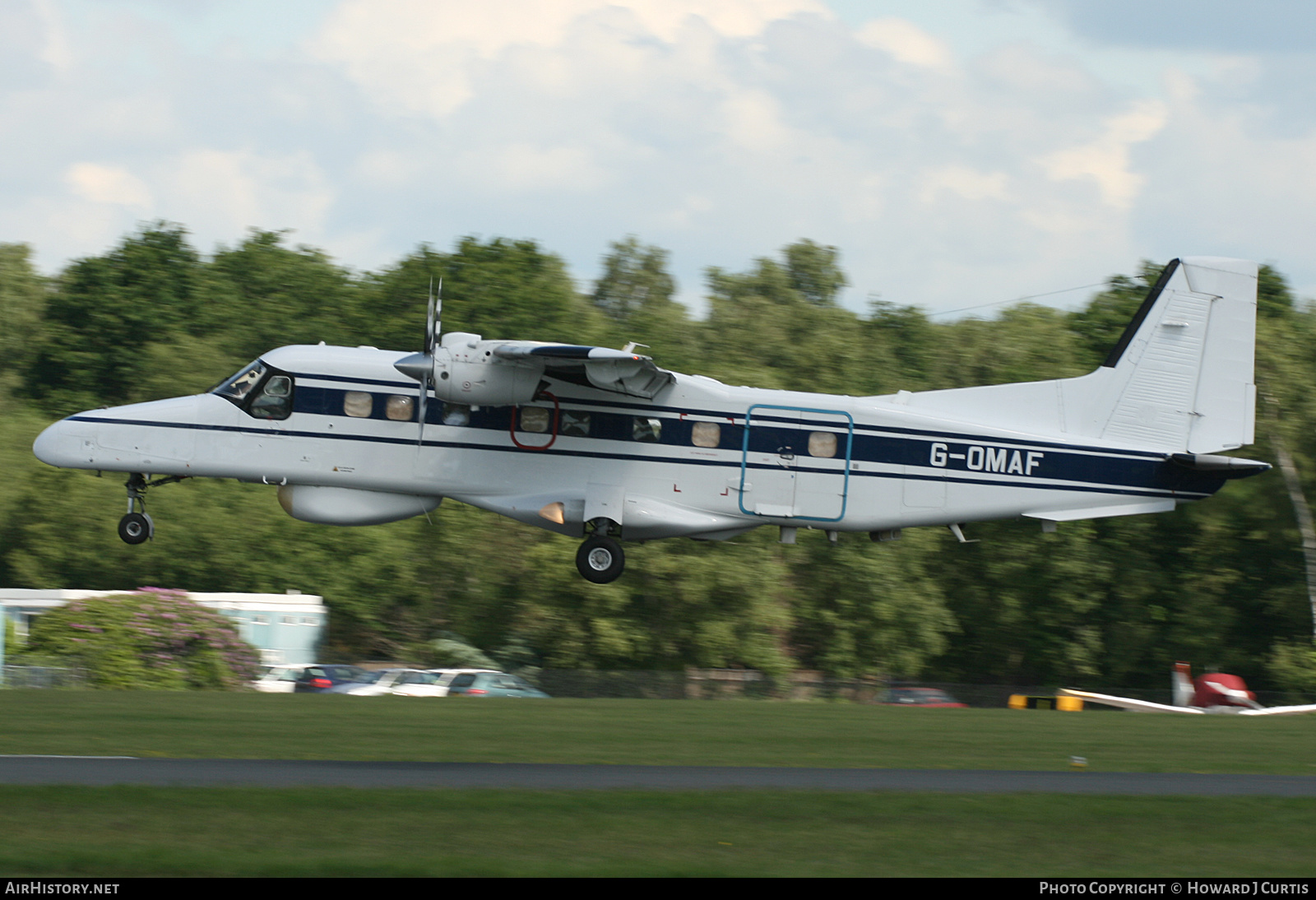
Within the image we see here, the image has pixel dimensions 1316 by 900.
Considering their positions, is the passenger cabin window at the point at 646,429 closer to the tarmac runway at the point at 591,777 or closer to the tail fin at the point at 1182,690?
the tarmac runway at the point at 591,777

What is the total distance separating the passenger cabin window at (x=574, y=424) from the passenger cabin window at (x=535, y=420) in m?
0.20

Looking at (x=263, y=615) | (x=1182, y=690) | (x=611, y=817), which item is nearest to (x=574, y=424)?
(x=611, y=817)

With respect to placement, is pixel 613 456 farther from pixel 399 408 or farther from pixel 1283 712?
pixel 1283 712

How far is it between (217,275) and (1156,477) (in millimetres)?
49289

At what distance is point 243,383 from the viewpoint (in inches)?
716

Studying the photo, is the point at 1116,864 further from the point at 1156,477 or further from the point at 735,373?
the point at 735,373

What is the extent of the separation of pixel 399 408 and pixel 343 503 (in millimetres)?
1599

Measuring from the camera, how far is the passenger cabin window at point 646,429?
18.0 meters

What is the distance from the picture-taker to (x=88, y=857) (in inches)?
352

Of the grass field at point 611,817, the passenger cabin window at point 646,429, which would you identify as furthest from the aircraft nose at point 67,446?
the passenger cabin window at point 646,429

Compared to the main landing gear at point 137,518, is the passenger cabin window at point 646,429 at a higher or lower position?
higher

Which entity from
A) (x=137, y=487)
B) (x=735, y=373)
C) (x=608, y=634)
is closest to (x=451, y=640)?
(x=608, y=634)

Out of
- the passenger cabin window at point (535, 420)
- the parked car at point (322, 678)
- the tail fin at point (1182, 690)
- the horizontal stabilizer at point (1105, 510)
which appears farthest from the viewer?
the tail fin at point (1182, 690)

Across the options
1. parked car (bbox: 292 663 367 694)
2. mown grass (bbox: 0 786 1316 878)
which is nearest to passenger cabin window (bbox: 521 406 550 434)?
mown grass (bbox: 0 786 1316 878)
